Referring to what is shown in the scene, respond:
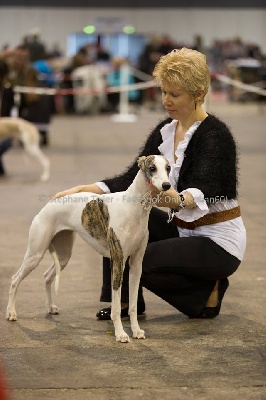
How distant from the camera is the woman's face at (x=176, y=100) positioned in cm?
370

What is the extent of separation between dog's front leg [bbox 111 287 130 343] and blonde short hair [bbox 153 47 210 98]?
0.91 meters

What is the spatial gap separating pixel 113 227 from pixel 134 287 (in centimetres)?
30

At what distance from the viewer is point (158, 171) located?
328cm

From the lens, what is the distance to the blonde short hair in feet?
12.0

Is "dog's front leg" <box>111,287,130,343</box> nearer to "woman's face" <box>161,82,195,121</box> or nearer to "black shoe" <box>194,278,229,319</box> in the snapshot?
"black shoe" <box>194,278,229,319</box>

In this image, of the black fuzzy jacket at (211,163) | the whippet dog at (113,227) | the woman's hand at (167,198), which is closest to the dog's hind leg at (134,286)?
the whippet dog at (113,227)

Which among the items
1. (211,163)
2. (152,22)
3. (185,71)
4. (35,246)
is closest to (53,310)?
(35,246)

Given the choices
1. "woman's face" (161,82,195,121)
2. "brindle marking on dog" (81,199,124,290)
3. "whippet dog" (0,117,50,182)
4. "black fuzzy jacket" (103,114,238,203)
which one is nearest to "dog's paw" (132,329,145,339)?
"brindle marking on dog" (81,199,124,290)

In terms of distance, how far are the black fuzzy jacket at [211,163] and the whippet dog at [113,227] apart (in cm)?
33

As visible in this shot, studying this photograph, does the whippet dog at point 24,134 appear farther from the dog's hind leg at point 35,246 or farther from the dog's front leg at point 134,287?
the dog's front leg at point 134,287

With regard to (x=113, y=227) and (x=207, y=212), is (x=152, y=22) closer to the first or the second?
(x=207, y=212)

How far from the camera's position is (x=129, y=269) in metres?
3.73

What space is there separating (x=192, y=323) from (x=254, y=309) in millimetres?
400

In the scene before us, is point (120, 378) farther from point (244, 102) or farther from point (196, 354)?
point (244, 102)
